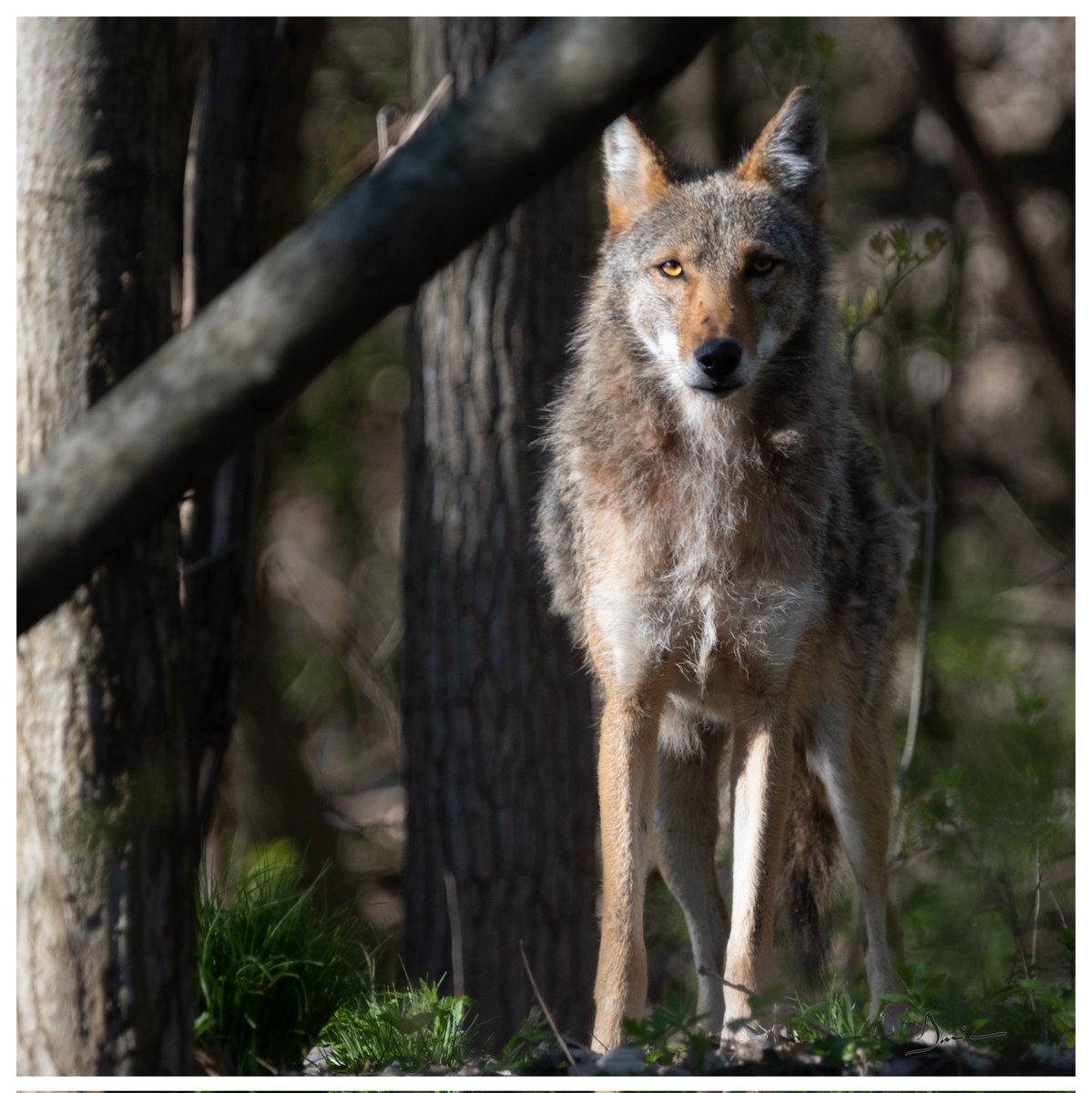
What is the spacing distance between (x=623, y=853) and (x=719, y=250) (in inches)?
89.9

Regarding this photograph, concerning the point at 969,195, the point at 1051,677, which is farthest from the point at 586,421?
the point at 969,195

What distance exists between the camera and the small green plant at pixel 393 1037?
15.5ft

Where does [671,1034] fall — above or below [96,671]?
below

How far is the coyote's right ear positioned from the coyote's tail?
2582mm

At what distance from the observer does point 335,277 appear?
270 centimetres

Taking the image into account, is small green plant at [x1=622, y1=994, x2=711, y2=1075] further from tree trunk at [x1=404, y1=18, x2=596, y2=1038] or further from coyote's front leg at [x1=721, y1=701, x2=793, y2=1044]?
tree trunk at [x1=404, y1=18, x2=596, y2=1038]

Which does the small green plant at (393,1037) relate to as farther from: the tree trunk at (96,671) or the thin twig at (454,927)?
the thin twig at (454,927)

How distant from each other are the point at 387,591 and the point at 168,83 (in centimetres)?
1259

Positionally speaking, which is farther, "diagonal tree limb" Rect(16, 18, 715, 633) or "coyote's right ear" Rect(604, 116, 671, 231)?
"coyote's right ear" Rect(604, 116, 671, 231)

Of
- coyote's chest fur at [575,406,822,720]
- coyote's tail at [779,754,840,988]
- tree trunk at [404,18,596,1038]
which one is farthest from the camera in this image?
tree trunk at [404,18,596,1038]

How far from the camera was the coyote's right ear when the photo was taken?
528 centimetres
